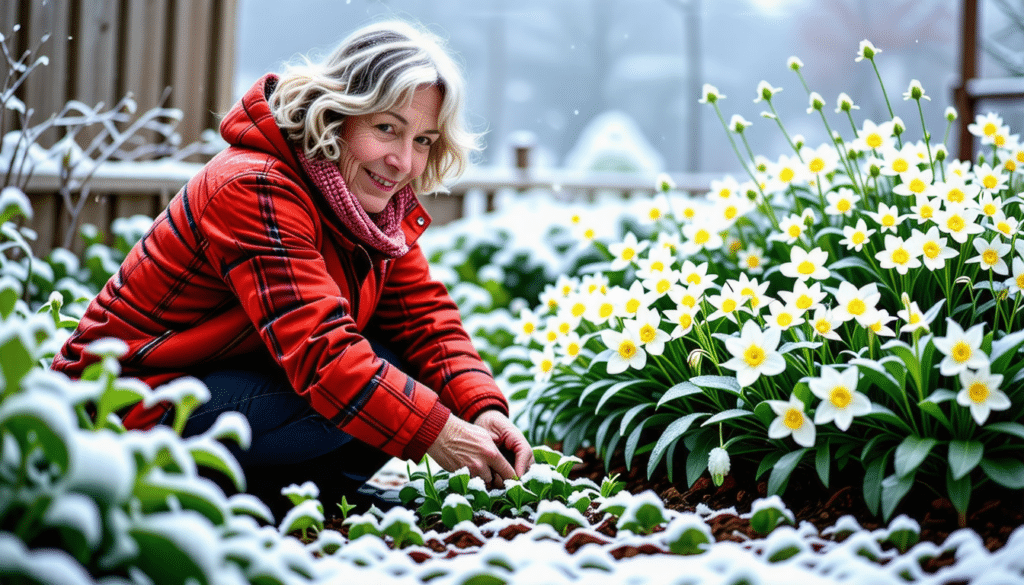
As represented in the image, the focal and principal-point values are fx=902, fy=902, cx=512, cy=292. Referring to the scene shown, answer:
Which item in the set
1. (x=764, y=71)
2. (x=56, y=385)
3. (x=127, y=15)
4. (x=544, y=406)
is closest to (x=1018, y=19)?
(x=764, y=71)

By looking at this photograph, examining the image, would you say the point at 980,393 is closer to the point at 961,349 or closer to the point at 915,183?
the point at 961,349

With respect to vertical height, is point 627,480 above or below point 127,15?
below

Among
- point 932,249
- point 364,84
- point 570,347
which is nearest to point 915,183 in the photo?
point 932,249

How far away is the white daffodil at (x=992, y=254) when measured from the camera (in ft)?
5.36

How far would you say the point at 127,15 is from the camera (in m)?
3.54

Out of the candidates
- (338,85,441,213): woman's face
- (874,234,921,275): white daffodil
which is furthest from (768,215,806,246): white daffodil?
(338,85,441,213): woman's face

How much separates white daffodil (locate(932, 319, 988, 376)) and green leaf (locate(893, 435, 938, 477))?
0.13 m

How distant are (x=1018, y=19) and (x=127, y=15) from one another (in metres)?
4.49

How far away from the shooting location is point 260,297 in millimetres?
1550

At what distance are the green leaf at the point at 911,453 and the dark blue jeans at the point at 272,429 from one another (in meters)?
0.99

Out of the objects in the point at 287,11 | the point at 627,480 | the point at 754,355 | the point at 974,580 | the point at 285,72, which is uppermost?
the point at 287,11

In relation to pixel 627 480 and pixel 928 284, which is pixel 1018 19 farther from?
pixel 627 480

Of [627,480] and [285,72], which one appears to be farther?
[627,480]

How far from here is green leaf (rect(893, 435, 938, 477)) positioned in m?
1.37
